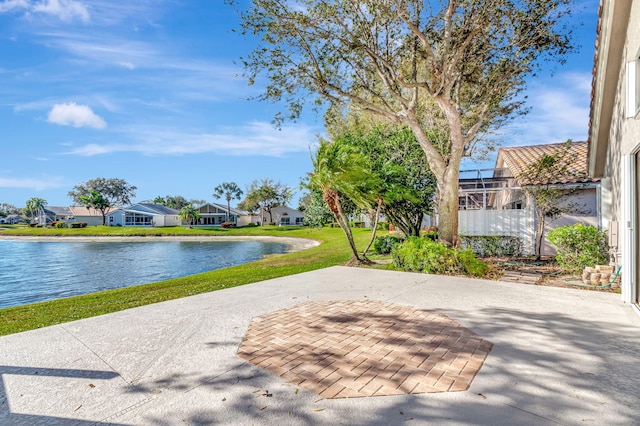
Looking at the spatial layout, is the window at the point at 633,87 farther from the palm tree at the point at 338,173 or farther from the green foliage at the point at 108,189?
the green foliage at the point at 108,189

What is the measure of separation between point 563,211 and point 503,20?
5849mm

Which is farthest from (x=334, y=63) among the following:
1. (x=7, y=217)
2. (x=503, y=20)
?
(x=7, y=217)

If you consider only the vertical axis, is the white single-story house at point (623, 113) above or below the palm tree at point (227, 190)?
below

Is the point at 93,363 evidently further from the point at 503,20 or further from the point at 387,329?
the point at 503,20

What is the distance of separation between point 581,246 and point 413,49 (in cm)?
678

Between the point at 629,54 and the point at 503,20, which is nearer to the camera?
the point at 629,54

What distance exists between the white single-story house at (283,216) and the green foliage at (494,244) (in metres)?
56.5

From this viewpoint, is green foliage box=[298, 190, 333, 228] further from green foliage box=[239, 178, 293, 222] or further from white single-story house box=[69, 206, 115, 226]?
white single-story house box=[69, 206, 115, 226]

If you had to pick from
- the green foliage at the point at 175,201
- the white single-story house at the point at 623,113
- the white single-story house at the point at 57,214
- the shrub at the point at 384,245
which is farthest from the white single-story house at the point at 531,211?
the green foliage at the point at 175,201

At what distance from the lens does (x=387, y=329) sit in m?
3.89

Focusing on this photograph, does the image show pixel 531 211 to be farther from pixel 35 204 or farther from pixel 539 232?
pixel 35 204

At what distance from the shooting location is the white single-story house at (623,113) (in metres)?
4.77

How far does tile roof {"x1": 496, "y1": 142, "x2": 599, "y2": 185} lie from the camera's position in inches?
391

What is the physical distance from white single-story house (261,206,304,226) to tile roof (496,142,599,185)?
55084 mm
